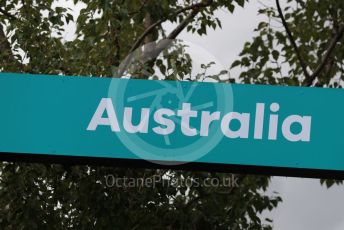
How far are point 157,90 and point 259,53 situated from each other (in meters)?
5.42

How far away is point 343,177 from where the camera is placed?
741 cm

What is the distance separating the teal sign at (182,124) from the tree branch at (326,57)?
13.6ft

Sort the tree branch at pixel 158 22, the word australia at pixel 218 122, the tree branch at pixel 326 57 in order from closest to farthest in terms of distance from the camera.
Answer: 1. the word australia at pixel 218 122
2. the tree branch at pixel 158 22
3. the tree branch at pixel 326 57

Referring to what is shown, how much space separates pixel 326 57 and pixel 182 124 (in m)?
4.68

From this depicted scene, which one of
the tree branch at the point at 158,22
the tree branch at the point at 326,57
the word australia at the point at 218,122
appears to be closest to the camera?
the word australia at the point at 218,122

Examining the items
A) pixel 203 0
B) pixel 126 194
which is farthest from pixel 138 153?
pixel 203 0

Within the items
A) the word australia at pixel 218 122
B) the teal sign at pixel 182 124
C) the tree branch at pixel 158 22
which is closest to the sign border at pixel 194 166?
the teal sign at pixel 182 124

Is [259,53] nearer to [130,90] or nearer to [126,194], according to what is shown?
[126,194]

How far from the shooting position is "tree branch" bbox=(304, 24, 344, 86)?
1143cm

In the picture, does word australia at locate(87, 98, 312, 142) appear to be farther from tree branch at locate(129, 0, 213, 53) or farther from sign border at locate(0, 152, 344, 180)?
tree branch at locate(129, 0, 213, 53)

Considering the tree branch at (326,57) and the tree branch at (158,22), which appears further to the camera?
the tree branch at (326,57)

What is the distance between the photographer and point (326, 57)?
37.9ft

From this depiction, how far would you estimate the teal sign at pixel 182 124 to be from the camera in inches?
286

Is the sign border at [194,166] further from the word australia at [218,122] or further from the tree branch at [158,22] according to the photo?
the tree branch at [158,22]
